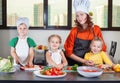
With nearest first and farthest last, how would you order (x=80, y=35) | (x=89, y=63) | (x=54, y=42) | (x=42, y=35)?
1. (x=89, y=63)
2. (x=54, y=42)
3. (x=80, y=35)
4. (x=42, y=35)

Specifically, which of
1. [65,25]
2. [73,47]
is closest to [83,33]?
[73,47]

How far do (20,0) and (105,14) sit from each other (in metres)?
1.38

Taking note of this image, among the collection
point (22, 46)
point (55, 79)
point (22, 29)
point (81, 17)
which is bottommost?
point (55, 79)

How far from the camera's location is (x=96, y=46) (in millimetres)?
2205

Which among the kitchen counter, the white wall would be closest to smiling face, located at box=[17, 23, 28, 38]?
the kitchen counter

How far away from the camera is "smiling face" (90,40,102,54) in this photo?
220 centimetres

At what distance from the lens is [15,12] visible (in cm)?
395

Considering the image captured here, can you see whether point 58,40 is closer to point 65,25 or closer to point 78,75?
point 78,75

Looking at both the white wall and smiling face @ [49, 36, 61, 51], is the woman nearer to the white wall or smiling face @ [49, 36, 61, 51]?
smiling face @ [49, 36, 61, 51]

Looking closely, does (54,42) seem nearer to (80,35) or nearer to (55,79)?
(80,35)

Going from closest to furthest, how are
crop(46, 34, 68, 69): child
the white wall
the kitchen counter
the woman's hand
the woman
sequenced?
the kitchen counter
the woman's hand
crop(46, 34, 68, 69): child
the woman
the white wall

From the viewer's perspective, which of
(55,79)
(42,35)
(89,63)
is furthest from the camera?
(42,35)

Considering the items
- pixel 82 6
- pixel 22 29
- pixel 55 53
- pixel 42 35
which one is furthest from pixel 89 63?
pixel 42 35

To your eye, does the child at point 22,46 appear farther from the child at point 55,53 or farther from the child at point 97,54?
the child at point 97,54
